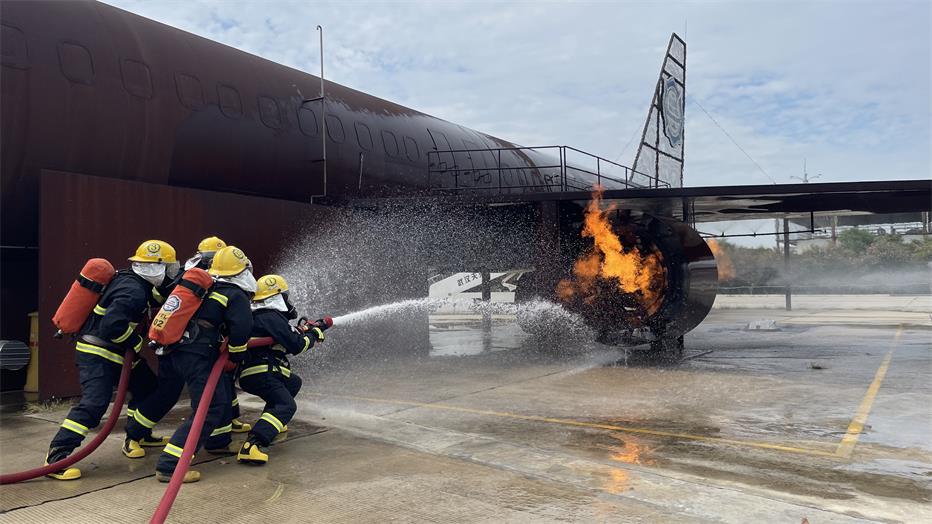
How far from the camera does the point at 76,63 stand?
787 cm

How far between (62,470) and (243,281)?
1.93 m

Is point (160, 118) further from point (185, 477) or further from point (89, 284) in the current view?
point (185, 477)

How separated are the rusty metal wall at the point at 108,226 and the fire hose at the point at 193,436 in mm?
3177

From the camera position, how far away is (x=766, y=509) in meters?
4.36

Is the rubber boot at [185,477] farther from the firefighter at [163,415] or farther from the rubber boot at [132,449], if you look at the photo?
the rubber boot at [132,449]

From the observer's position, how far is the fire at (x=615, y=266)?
513 inches

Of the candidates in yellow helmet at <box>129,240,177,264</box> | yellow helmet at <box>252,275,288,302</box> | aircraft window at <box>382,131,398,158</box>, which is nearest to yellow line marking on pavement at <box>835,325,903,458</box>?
yellow helmet at <box>252,275,288,302</box>

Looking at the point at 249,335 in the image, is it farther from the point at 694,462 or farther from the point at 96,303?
the point at 694,462

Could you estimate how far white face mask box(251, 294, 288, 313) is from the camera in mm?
6125

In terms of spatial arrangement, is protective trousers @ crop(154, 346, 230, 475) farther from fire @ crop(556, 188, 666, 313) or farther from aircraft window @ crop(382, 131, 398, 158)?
fire @ crop(556, 188, 666, 313)

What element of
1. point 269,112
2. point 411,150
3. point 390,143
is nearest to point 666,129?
point 411,150

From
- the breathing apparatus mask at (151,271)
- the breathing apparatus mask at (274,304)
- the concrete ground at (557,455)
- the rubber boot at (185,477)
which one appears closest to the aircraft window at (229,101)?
the concrete ground at (557,455)

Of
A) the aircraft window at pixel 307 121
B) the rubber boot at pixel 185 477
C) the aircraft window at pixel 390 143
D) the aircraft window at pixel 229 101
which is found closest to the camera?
the rubber boot at pixel 185 477

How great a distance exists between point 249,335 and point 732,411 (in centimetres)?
537
